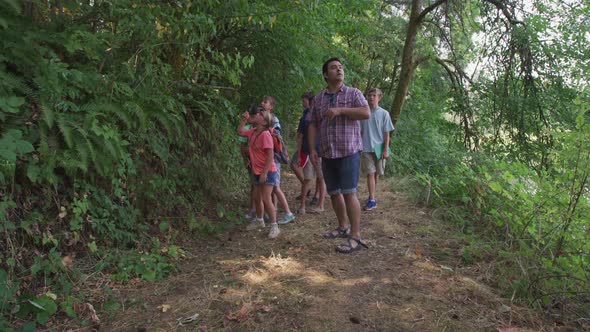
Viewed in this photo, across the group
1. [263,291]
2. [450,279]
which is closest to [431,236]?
[450,279]

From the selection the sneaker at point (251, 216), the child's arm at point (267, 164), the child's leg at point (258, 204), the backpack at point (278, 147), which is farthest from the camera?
the sneaker at point (251, 216)

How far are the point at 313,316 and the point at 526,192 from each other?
2733 millimetres

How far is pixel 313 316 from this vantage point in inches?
107

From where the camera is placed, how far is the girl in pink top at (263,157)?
15.5 feet

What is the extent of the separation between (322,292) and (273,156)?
2149mm

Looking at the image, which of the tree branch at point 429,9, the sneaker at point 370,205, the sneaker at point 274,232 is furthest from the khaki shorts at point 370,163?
the tree branch at point 429,9

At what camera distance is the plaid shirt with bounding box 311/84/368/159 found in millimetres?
3914

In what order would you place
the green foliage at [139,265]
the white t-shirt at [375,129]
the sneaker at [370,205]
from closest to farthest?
1. the green foliage at [139,265]
2. the white t-shirt at [375,129]
3. the sneaker at [370,205]

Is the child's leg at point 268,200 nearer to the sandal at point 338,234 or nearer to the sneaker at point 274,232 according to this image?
the sneaker at point 274,232

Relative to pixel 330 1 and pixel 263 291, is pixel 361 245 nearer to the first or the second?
pixel 263 291

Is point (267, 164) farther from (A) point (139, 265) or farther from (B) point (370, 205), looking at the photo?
(B) point (370, 205)

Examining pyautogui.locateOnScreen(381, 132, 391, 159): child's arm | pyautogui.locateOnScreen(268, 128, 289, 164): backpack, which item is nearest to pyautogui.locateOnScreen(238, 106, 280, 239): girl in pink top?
pyautogui.locateOnScreen(268, 128, 289, 164): backpack

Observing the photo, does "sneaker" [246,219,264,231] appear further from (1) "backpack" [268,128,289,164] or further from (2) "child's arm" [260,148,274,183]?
(1) "backpack" [268,128,289,164]

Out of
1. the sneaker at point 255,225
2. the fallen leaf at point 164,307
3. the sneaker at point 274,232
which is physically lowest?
the sneaker at point 255,225
